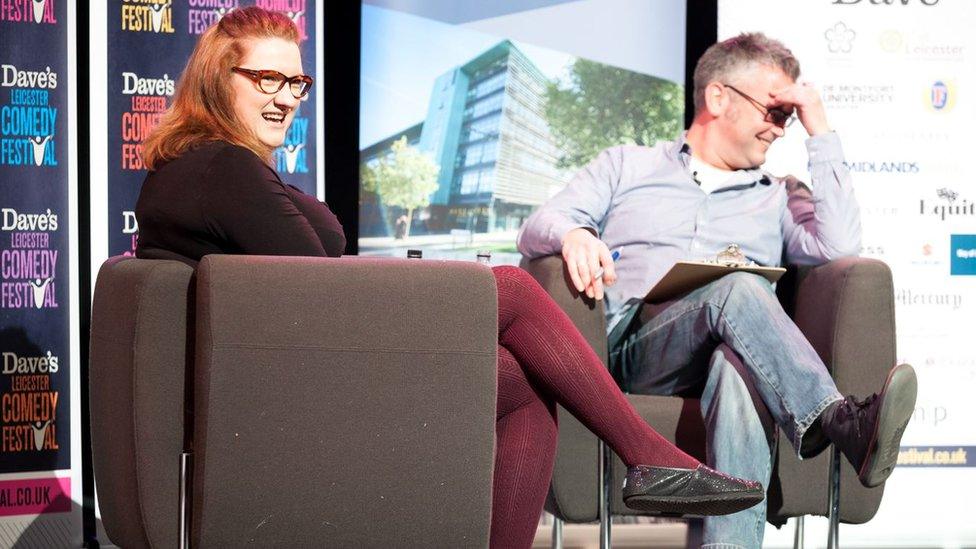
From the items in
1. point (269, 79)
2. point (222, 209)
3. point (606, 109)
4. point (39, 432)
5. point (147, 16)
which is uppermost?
point (147, 16)

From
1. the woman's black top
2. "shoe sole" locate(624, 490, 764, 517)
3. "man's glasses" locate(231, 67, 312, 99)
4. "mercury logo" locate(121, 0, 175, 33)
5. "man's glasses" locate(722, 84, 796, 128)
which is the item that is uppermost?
"mercury logo" locate(121, 0, 175, 33)

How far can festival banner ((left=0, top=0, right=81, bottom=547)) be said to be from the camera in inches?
137

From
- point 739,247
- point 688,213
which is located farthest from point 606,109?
point 739,247

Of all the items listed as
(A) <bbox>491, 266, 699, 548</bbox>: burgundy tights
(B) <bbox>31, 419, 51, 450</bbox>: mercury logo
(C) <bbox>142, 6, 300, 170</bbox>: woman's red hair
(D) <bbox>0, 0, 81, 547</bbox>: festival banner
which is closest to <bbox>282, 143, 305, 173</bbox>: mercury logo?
(D) <bbox>0, 0, 81, 547</bbox>: festival banner

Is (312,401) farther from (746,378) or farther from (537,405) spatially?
(746,378)

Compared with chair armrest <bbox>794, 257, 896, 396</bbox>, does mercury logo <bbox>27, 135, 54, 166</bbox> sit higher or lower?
higher

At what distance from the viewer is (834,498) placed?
256 cm

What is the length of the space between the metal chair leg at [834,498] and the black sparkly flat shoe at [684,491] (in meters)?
0.46

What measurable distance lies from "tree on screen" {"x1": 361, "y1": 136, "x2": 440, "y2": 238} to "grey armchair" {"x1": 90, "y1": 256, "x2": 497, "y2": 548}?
2.15 meters

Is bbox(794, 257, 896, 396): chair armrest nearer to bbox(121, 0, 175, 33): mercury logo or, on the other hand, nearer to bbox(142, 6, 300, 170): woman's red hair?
bbox(142, 6, 300, 170): woman's red hair

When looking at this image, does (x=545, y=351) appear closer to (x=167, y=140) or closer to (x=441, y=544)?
(x=441, y=544)

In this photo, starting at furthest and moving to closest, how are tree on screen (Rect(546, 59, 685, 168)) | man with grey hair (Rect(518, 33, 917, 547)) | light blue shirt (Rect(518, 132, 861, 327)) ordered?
tree on screen (Rect(546, 59, 685, 168)) < light blue shirt (Rect(518, 132, 861, 327)) < man with grey hair (Rect(518, 33, 917, 547))

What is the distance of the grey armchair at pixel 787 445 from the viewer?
8.47 feet

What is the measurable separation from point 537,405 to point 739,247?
3.09ft
